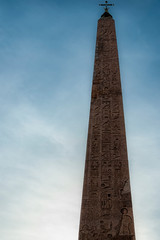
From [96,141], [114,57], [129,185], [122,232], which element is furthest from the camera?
[114,57]

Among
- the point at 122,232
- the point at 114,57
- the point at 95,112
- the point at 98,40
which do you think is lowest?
the point at 122,232

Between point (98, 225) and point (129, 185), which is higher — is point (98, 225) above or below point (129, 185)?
below

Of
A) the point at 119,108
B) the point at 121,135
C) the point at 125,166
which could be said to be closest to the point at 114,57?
the point at 119,108

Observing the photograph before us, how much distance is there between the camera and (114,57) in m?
10.8

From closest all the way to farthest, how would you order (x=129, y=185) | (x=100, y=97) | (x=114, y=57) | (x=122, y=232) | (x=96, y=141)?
(x=122, y=232), (x=129, y=185), (x=96, y=141), (x=100, y=97), (x=114, y=57)

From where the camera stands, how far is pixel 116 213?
7.92m

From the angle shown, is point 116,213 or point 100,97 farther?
point 100,97

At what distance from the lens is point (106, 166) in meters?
8.59

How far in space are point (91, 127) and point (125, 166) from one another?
1.42m

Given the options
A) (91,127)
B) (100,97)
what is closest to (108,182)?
(91,127)

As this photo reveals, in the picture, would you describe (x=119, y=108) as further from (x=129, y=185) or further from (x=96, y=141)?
(x=129, y=185)

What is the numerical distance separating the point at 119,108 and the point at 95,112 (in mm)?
633

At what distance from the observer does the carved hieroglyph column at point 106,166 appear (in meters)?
7.82

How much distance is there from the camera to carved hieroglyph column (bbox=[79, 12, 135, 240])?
7820mm
